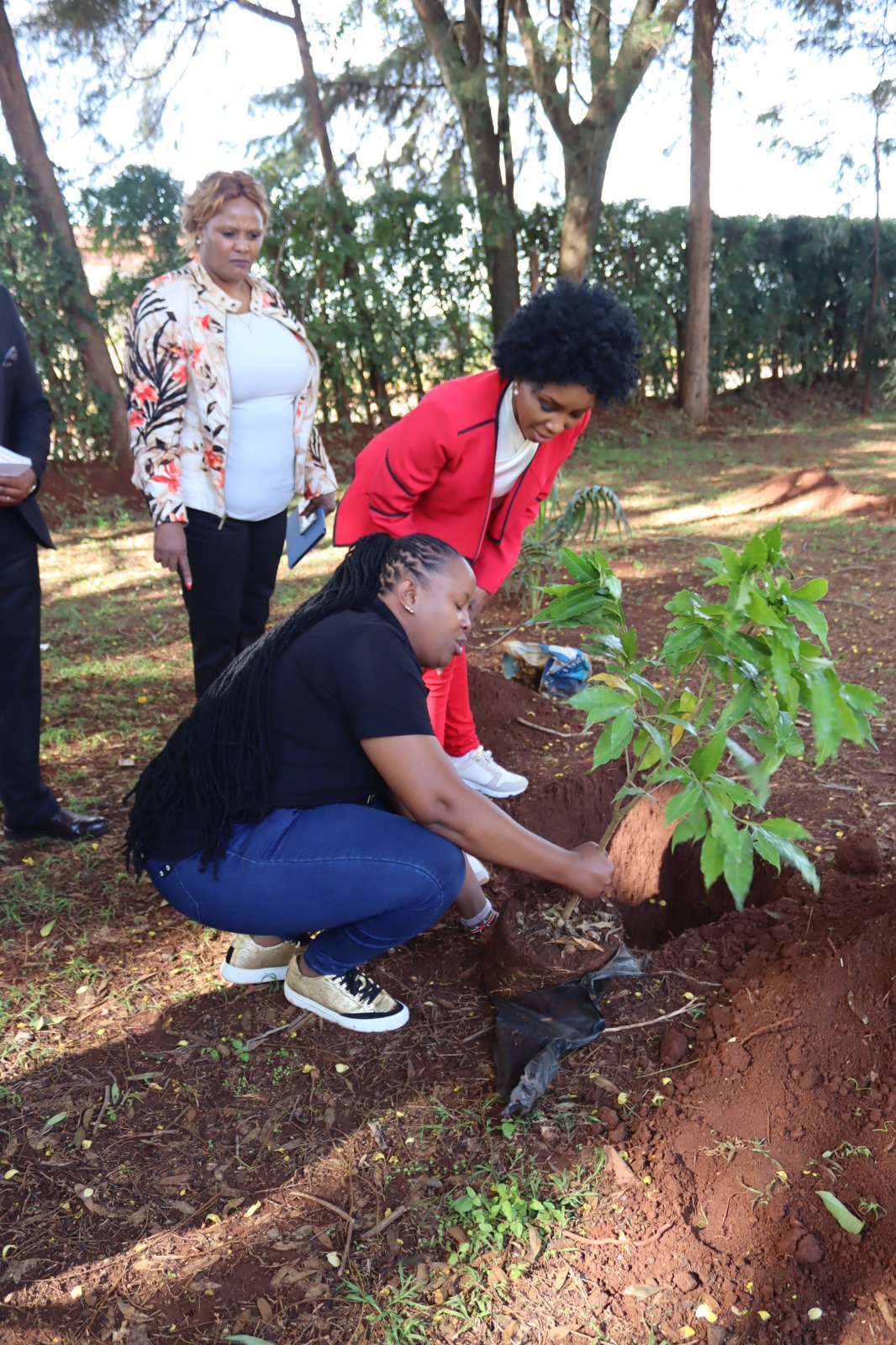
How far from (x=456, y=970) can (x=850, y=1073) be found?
99 cm

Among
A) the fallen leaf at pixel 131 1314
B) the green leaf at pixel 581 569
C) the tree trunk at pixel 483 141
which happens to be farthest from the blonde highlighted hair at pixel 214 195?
the tree trunk at pixel 483 141

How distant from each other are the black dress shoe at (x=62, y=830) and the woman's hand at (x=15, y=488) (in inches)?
42.0

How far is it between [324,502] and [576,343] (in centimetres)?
130

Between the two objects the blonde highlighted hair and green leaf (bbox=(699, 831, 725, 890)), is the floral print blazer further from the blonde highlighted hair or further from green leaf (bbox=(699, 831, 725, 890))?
green leaf (bbox=(699, 831, 725, 890))

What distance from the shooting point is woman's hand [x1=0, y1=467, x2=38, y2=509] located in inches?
102

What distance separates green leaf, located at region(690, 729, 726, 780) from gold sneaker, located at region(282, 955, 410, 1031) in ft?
3.41

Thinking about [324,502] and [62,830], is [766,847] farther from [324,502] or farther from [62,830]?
[62,830]

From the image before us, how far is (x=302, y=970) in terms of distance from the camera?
227 cm

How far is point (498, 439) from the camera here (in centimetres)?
255

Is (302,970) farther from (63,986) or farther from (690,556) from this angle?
(690,556)

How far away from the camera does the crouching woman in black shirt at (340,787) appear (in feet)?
6.14

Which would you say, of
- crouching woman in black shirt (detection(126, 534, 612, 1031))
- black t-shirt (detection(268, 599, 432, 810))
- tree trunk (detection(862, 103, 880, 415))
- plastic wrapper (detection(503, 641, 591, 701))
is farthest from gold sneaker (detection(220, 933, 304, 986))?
tree trunk (detection(862, 103, 880, 415))

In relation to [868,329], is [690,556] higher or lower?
lower

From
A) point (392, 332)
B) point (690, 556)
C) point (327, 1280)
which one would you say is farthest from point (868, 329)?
point (327, 1280)
